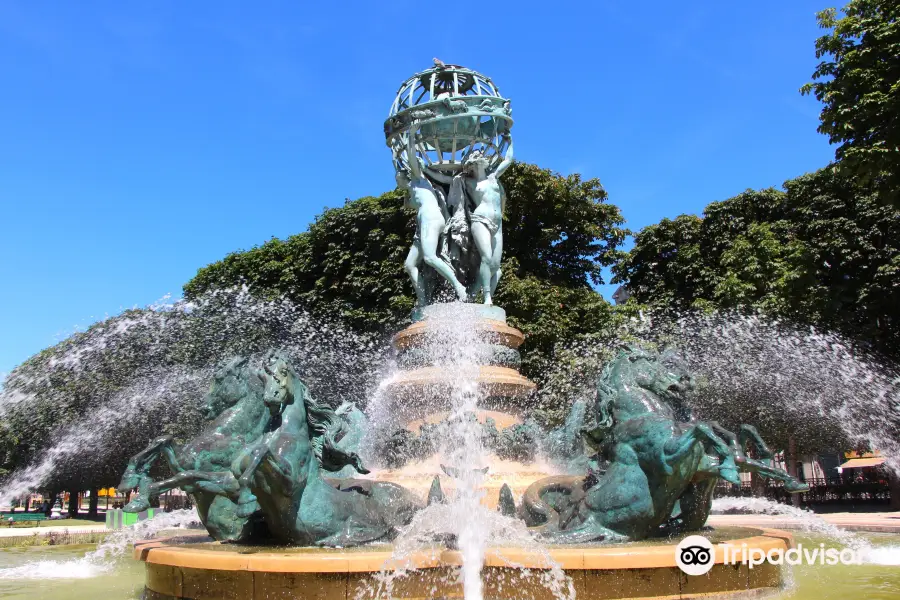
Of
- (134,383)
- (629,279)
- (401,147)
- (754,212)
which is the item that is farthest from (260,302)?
(754,212)

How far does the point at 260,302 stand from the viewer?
29234mm

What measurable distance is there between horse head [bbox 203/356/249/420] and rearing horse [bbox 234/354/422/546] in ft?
3.53

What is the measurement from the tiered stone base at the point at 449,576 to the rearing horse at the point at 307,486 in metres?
0.79

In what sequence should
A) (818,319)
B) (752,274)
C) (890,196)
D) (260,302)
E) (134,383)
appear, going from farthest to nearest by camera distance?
(260,302), (134,383), (752,274), (818,319), (890,196)

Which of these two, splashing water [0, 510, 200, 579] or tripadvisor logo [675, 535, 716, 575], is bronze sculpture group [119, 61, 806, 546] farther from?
splashing water [0, 510, 200, 579]

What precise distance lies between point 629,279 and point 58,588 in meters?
25.5

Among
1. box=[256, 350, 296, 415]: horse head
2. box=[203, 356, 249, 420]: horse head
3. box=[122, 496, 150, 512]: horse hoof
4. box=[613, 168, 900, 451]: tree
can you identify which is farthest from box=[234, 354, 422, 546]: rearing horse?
box=[613, 168, 900, 451]: tree

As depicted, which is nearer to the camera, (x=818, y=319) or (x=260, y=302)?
(x=818, y=319)

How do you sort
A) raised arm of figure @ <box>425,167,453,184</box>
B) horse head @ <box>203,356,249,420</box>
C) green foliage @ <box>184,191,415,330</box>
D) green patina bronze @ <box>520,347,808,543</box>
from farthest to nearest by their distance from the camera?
green foliage @ <box>184,191,415,330</box> < raised arm of figure @ <box>425,167,453,184</box> < horse head @ <box>203,356,249,420</box> < green patina bronze @ <box>520,347,808,543</box>

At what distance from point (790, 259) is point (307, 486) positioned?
863 inches

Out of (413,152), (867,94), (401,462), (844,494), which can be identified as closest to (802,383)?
(867,94)

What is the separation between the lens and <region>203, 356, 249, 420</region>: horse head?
8.62 m

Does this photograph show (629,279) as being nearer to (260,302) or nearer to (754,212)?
(754,212)

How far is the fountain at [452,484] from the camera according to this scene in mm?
5961
